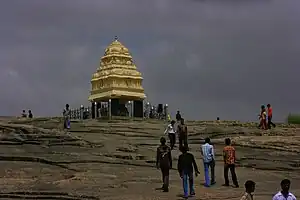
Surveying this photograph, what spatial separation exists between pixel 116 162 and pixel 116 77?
1571 inches

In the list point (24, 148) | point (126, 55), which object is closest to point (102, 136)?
point (24, 148)

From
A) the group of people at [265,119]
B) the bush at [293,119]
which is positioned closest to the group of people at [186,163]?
the group of people at [265,119]

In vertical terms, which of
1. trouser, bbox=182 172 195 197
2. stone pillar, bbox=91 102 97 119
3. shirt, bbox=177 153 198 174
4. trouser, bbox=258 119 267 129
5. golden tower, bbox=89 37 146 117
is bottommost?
trouser, bbox=182 172 195 197

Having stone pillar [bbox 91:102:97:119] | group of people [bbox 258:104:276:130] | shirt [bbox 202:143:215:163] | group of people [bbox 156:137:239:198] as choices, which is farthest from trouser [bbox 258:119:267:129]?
stone pillar [bbox 91:102:97:119]

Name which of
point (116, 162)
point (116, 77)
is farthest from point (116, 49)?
point (116, 162)

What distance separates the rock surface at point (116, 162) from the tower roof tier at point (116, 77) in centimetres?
2452

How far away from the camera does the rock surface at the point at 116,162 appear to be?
1992 centimetres

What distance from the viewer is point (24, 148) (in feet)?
92.0

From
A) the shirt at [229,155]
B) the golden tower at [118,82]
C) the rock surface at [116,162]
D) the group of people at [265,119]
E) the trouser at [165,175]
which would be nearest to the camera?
the trouser at [165,175]

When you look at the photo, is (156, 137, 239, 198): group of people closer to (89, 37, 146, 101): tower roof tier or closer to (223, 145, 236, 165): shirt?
(223, 145, 236, 165): shirt

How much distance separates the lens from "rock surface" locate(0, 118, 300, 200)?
19922 millimetres

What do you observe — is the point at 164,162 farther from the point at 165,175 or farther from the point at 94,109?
the point at 94,109

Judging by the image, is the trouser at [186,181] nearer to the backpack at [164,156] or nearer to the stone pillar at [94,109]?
the backpack at [164,156]

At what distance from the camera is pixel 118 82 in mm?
65188
